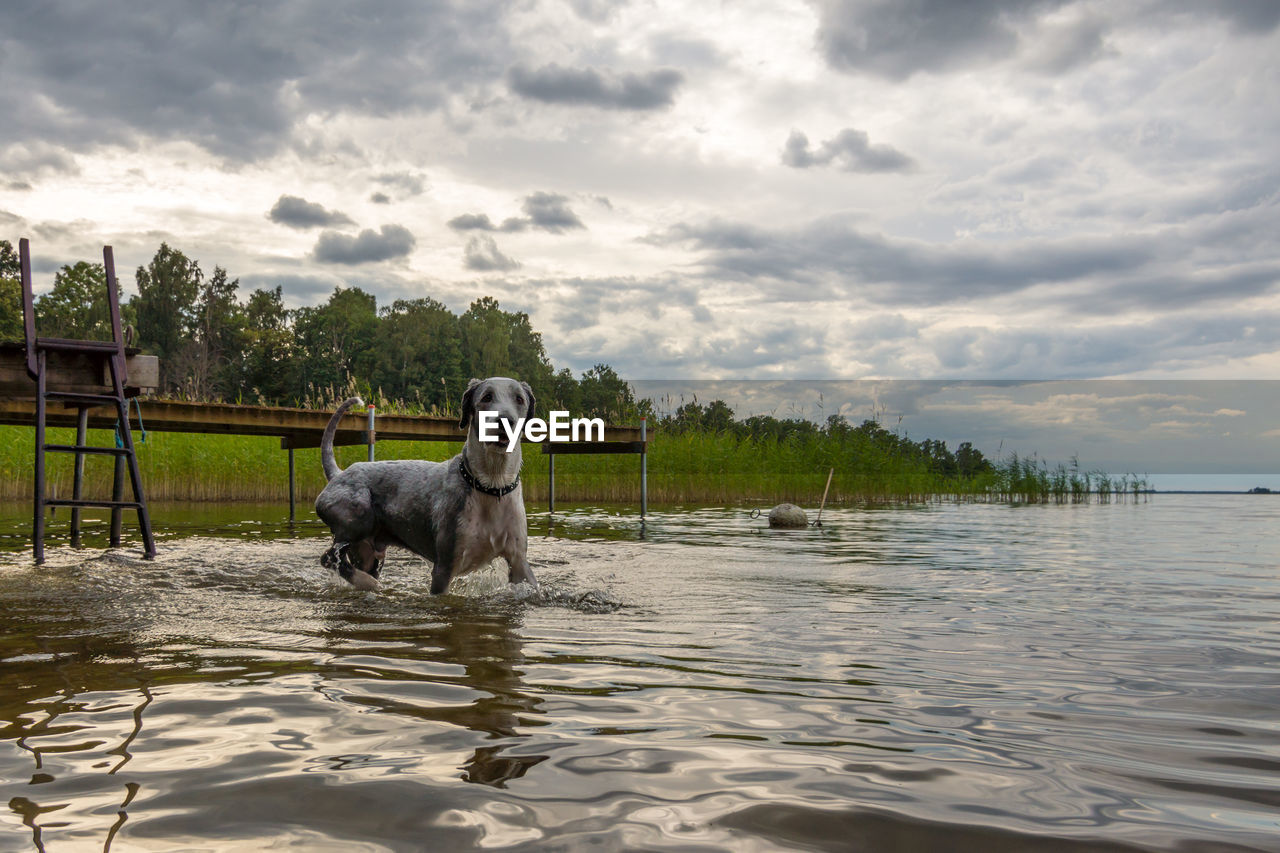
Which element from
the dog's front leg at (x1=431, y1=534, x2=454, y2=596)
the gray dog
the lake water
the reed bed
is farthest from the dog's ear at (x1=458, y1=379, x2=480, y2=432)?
the reed bed

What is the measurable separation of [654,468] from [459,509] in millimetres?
15157

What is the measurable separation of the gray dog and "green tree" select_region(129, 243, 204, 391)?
65.3 m

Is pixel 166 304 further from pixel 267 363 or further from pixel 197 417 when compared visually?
pixel 197 417

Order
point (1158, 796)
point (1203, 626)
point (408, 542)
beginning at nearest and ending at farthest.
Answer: point (1158, 796) → point (1203, 626) → point (408, 542)

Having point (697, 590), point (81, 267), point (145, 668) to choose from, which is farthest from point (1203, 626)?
point (81, 267)

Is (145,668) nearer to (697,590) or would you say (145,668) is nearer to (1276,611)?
(697,590)

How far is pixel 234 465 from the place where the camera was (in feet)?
64.0

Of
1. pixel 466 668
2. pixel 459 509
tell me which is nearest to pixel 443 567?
pixel 459 509

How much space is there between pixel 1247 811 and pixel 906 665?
163 cm

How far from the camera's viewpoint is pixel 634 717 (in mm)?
2670

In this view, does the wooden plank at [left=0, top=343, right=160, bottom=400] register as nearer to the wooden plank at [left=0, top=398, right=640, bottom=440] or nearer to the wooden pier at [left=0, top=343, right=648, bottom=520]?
the wooden pier at [left=0, top=343, right=648, bottom=520]

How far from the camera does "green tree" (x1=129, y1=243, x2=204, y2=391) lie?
64.8 m

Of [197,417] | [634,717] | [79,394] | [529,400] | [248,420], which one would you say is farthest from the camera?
[248,420]

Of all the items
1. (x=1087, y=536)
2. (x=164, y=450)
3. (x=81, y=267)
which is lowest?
(x=1087, y=536)
